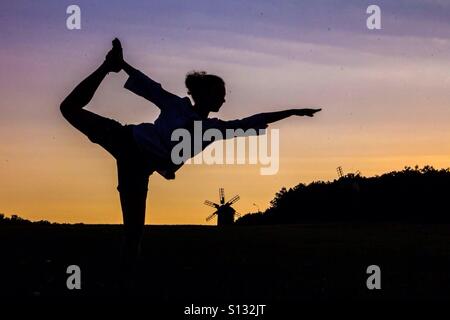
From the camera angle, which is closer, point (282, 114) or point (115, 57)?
point (282, 114)

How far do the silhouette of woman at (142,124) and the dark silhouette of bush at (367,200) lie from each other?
314ft

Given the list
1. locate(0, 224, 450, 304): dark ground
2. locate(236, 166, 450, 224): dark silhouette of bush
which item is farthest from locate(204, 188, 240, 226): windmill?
locate(0, 224, 450, 304): dark ground

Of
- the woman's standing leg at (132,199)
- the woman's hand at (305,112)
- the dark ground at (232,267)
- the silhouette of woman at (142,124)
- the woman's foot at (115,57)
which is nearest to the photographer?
the dark ground at (232,267)

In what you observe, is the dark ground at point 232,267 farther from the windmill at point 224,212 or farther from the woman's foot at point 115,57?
the windmill at point 224,212

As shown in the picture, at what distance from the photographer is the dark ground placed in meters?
12.1

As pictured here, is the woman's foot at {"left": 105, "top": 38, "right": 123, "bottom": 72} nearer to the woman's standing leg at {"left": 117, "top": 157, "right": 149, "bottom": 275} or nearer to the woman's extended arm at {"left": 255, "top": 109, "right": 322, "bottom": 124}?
the woman's standing leg at {"left": 117, "top": 157, "right": 149, "bottom": 275}

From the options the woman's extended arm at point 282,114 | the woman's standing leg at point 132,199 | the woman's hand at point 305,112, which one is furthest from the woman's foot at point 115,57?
the woman's hand at point 305,112

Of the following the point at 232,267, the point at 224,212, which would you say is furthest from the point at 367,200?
the point at 232,267

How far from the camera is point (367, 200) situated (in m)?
118

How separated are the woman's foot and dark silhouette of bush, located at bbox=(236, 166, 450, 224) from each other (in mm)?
96137

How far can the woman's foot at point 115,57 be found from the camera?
12.6m

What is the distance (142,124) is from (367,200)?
106415 millimetres

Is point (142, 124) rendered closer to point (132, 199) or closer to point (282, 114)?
point (132, 199)

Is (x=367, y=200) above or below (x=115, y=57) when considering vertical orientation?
above
